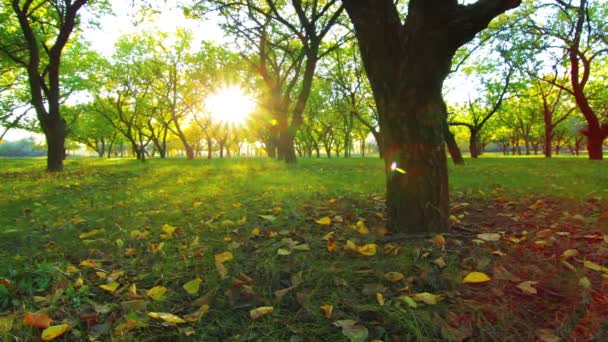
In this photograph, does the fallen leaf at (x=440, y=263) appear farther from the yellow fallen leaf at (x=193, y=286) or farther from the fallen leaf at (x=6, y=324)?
the fallen leaf at (x=6, y=324)

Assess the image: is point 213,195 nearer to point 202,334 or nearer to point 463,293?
point 202,334

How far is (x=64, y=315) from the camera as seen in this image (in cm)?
168

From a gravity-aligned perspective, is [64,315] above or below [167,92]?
below

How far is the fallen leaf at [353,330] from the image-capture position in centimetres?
141

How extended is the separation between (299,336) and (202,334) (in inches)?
20.5

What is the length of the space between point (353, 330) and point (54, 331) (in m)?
1.56

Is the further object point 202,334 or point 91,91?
point 91,91

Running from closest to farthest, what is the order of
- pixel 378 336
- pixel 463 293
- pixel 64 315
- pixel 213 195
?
pixel 378 336
pixel 64 315
pixel 463 293
pixel 213 195

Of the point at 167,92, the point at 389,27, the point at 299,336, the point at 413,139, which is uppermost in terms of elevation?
the point at 167,92

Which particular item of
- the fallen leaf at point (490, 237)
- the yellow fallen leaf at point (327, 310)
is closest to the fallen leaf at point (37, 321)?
the yellow fallen leaf at point (327, 310)

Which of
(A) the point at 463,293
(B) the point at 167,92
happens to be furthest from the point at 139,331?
(B) the point at 167,92

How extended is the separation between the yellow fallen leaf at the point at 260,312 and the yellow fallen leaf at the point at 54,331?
3.19 feet

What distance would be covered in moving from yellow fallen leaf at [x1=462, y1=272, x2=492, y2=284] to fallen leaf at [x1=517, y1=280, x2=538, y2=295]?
0.57 ft

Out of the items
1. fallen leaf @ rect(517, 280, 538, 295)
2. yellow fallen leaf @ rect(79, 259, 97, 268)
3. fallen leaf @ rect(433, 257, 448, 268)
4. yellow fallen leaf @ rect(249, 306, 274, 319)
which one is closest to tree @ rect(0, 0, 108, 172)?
yellow fallen leaf @ rect(79, 259, 97, 268)
